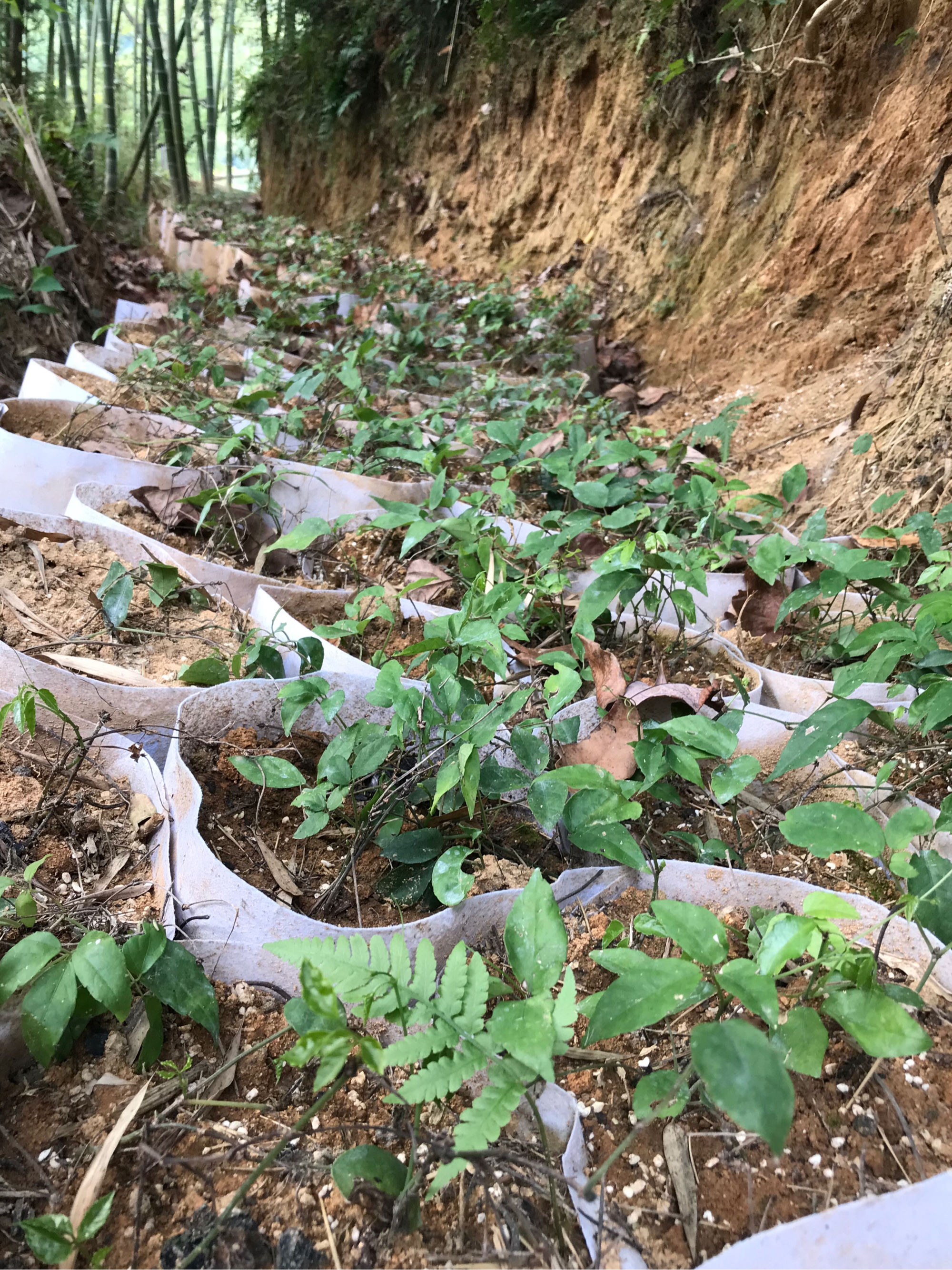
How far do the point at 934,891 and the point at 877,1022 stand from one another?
18cm

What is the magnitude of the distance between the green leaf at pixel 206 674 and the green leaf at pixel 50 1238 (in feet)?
2.32

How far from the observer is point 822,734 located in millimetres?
989

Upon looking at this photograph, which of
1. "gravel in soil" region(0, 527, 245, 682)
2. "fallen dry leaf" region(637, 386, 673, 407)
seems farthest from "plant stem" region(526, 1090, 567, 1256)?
"fallen dry leaf" region(637, 386, 673, 407)

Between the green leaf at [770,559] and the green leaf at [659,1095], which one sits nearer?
the green leaf at [659,1095]

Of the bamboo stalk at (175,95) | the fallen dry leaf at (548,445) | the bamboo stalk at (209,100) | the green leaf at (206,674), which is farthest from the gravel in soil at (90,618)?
the bamboo stalk at (209,100)

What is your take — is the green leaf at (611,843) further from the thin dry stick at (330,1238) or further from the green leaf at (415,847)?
the thin dry stick at (330,1238)

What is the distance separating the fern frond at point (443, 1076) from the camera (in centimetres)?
57

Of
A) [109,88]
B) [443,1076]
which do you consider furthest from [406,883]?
[109,88]

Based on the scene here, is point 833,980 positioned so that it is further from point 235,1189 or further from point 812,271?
point 812,271

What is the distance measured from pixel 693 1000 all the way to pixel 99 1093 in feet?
1.95

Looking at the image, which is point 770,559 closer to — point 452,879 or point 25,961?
point 452,879

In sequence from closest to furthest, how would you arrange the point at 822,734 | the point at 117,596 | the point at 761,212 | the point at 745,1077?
the point at 745,1077
the point at 822,734
the point at 117,596
the point at 761,212

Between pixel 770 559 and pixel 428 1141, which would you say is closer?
pixel 428 1141

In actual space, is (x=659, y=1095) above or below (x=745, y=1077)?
below
